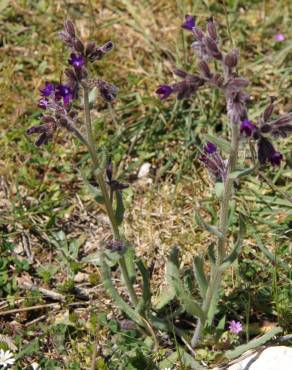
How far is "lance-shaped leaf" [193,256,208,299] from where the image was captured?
368 centimetres

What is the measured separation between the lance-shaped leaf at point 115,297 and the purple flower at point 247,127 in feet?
3.89

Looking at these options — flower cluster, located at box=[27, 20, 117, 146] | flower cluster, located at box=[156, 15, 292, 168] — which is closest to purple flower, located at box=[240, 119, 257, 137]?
flower cluster, located at box=[156, 15, 292, 168]

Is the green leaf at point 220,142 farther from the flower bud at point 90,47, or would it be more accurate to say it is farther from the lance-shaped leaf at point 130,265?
the lance-shaped leaf at point 130,265

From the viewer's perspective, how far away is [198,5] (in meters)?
6.07

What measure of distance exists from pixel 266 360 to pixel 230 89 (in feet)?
5.89

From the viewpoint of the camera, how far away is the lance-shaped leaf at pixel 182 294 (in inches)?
142

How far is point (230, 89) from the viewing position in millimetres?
2680

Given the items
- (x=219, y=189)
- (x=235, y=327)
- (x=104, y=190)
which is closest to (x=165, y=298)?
(x=235, y=327)

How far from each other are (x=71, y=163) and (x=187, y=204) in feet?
3.45

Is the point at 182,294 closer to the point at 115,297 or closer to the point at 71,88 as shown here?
the point at 115,297

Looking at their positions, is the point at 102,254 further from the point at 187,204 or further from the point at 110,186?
the point at 187,204

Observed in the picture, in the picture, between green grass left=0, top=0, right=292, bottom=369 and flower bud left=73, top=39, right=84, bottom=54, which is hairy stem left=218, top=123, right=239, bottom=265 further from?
flower bud left=73, top=39, right=84, bottom=54

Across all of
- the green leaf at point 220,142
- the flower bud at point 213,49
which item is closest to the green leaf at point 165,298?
the green leaf at point 220,142

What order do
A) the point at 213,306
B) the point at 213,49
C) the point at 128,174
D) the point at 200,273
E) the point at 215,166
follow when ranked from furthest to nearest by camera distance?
1. the point at 128,174
2. the point at 213,306
3. the point at 200,273
4. the point at 215,166
5. the point at 213,49
